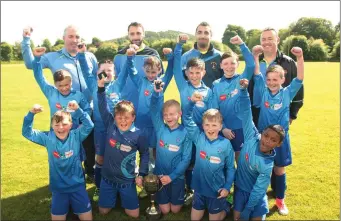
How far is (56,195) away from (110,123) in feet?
4.06

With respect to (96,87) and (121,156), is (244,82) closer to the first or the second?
(121,156)

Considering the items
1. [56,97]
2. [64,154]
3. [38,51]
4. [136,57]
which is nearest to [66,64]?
[38,51]

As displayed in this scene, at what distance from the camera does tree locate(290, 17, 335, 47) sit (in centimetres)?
6623

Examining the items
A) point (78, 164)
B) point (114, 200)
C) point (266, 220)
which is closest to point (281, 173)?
point (266, 220)

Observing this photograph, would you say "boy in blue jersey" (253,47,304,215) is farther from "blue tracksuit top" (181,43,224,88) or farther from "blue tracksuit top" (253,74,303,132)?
"blue tracksuit top" (181,43,224,88)

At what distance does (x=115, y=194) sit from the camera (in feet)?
15.8

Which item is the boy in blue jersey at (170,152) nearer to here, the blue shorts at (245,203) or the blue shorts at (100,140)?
the blue shorts at (245,203)

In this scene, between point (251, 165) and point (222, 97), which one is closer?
point (251, 165)

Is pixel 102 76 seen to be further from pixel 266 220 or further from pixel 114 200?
pixel 266 220

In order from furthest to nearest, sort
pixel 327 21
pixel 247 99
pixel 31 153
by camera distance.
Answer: pixel 327 21
pixel 31 153
pixel 247 99

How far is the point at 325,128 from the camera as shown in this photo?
32.9 feet

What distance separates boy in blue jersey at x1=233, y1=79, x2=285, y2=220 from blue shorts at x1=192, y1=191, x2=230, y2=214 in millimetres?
186

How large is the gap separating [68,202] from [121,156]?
0.97 meters

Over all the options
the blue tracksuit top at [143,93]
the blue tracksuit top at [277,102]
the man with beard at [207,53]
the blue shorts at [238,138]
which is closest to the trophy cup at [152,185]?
the blue tracksuit top at [143,93]
